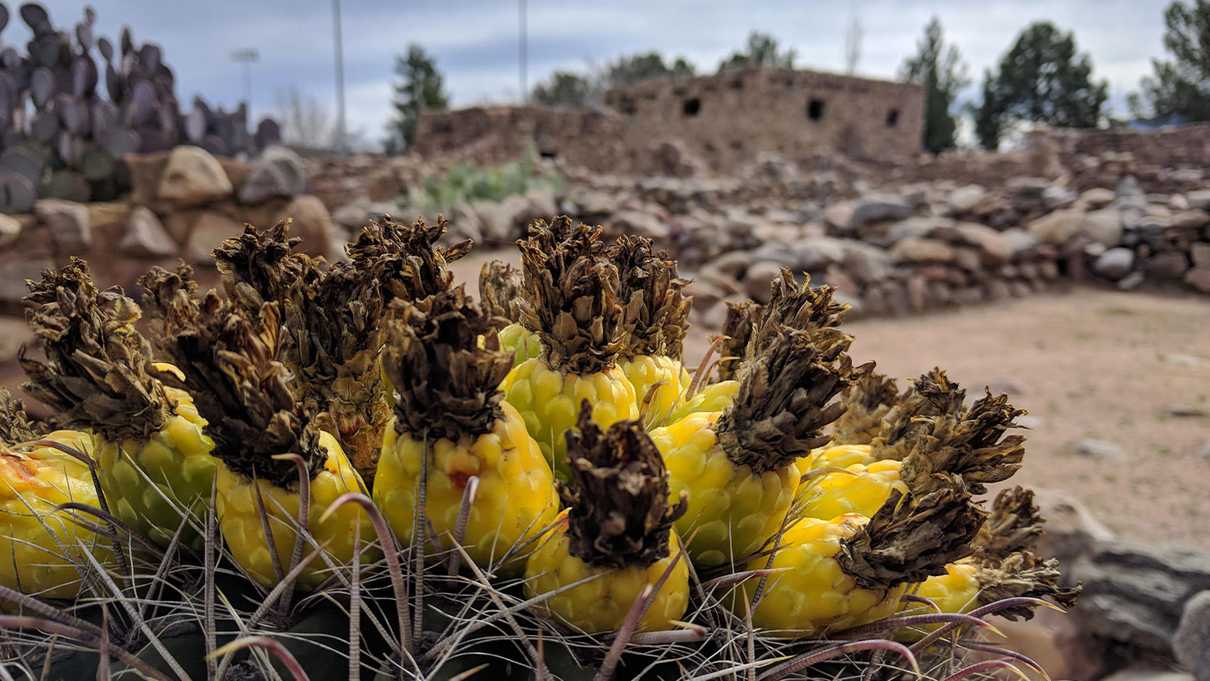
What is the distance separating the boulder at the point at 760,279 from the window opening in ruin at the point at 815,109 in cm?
1559

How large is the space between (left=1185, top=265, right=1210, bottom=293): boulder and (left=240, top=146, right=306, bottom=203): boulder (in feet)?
29.9

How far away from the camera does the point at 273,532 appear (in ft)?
2.02

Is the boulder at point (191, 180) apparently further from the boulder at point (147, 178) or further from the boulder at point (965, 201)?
the boulder at point (965, 201)

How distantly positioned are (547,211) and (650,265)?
9.30 meters

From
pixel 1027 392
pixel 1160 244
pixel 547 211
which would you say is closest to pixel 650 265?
pixel 1027 392

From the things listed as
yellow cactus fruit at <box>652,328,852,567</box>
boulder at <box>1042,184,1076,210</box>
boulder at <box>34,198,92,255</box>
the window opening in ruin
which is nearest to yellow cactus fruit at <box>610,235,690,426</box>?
yellow cactus fruit at <box>652,328,852,567</box>

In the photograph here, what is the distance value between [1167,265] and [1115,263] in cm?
51

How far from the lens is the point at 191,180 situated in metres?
4.50

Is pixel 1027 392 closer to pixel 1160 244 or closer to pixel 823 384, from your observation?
pixel 1160 244

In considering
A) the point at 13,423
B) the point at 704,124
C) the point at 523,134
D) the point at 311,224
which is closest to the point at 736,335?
the point at 13,423

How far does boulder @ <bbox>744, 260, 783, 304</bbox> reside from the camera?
7.39 m

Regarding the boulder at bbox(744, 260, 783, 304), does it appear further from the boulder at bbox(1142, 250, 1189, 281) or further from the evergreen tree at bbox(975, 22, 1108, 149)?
the evergreen tree at bbox(975, 22, 1108, 149)

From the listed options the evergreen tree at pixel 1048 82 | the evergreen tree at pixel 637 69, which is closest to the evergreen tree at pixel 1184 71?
the evergreen tree at pixel 1048 82

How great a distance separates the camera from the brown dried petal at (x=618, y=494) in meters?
0.52
